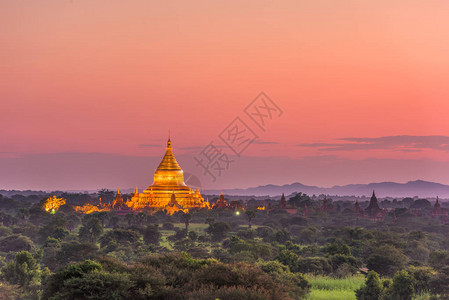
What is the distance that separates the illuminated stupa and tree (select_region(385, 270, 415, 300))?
106 metres

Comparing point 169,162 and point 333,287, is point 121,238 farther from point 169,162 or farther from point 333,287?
point 169,162

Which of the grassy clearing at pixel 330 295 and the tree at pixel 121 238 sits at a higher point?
the tree at pixel 121 238

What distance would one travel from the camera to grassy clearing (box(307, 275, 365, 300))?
42.7 meters

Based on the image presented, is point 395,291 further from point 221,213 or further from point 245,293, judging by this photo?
point 221,213

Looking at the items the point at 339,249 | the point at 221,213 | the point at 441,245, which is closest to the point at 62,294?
the point at 339,249

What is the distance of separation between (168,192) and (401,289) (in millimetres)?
113711

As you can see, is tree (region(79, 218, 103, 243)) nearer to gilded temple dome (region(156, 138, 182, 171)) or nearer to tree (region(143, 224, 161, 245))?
tree (region(143, 224, 161, 245))

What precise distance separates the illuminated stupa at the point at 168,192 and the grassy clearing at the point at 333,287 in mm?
96671

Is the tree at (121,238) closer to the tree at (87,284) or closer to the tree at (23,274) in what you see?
the tree at (23,274)

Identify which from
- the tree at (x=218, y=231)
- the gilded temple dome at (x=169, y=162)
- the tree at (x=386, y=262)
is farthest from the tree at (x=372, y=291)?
the gilded temple dome at (x=169, y=162)

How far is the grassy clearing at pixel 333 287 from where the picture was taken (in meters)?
42.7

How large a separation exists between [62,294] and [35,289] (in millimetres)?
20841

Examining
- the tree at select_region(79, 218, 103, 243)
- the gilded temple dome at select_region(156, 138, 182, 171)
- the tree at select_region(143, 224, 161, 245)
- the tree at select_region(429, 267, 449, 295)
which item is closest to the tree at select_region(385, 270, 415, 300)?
the tree at select_region(429, 267, 449, 295)

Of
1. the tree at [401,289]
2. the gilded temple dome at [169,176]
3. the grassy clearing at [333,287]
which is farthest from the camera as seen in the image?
the gilded temple dome at [169,176]
